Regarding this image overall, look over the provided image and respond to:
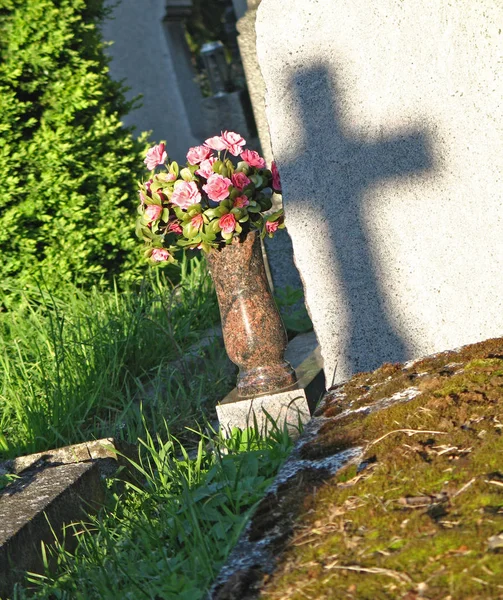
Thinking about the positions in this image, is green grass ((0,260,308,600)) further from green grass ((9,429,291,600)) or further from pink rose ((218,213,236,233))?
pink rose ((218,213,236,233))

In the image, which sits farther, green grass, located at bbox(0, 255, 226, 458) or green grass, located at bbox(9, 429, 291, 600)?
green grass, located at bbox(0, 255, 226, 458)

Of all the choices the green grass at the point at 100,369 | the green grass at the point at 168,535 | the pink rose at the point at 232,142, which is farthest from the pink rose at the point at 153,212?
the green grass at the point at 168,535

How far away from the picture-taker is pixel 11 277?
5.36m

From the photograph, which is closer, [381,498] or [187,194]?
[381,498]

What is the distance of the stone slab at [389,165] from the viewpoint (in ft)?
10.3

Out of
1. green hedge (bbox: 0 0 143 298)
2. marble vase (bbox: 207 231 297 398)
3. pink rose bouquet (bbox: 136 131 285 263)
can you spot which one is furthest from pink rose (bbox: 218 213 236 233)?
green hedge (bbox: 0 0 143 298)

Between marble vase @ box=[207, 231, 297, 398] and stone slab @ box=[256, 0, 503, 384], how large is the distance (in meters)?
0.18

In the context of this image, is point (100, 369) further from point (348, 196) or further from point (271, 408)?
point (348, 196)

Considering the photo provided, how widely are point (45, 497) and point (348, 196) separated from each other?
157 centimetres

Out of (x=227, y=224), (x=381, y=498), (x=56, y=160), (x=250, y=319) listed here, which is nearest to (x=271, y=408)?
(x=250, y=319)

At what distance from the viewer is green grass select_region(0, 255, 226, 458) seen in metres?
3.81

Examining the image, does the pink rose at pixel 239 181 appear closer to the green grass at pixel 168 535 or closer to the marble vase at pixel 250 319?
the marble vase at pixel 250 319

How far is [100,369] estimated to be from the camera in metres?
4.23

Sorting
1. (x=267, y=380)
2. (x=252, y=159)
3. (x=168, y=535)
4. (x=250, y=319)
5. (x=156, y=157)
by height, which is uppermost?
(x=156, y=157)
